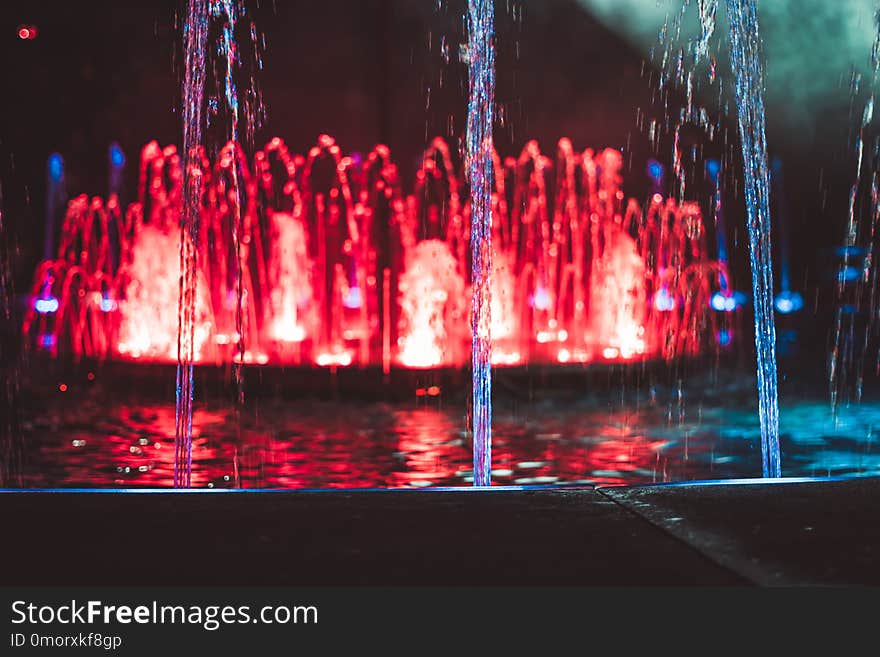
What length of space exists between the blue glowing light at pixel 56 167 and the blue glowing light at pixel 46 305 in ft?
11.0

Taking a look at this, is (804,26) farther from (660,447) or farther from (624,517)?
(624,517)

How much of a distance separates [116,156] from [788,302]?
22.6 meters

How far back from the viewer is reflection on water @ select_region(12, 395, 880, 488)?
6977 millimetres

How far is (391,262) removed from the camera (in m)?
13.4

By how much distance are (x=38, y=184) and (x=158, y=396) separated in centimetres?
2051

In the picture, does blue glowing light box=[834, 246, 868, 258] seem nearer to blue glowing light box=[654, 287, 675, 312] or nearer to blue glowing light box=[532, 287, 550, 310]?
blue glowing light box=[654, 287, 675, 312]

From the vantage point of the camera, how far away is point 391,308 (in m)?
14.7

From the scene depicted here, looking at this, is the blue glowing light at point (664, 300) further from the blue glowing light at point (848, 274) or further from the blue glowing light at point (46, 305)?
the blue glowing light at point (46, 305)

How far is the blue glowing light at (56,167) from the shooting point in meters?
28.2

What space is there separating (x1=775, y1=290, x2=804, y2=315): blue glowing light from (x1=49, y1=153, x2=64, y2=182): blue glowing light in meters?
21.7

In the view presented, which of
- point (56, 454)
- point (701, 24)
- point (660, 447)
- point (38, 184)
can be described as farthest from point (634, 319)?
point (38, 184)

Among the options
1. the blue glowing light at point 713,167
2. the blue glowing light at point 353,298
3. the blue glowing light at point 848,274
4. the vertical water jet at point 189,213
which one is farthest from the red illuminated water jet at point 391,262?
the blue glowing light at point 848,274

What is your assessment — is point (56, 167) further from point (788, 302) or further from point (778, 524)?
point (778, 524)

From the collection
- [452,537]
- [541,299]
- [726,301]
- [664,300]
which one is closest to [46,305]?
[541,299]
